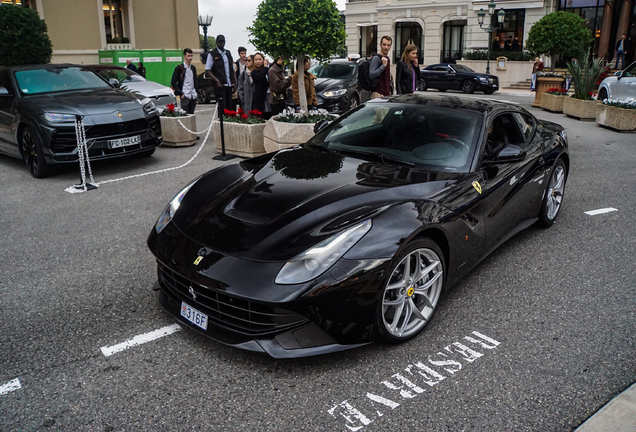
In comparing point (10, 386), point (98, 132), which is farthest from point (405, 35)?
point (10, 386)

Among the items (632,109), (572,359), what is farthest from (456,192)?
(632,109)

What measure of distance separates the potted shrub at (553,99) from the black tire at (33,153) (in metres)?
13.9

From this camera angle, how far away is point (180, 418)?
9.18 feet

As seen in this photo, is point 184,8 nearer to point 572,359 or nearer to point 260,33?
point 260,33

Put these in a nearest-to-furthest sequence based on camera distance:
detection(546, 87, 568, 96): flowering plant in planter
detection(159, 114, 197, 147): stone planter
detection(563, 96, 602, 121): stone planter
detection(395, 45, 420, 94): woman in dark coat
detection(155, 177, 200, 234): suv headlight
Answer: detection(155, 177, 200, 234): suv headlight, detection(395, 45, 420, 94): woman in dark coat, detection(159, 114, 197, 147): stone planter, detection(563, 96, 602, 121): stone planter, detection(546, 87, 568, 96): flowering plant in planter

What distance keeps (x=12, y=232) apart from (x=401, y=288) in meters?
4.29

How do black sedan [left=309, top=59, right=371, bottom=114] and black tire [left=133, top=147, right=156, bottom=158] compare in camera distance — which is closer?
black tire [left=133, top=147, right=156, bottom=158]

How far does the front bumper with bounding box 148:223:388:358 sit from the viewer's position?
2.98 meters

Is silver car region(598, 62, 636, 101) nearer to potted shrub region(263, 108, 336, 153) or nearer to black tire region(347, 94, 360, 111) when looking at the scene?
black tire region(347, 94, 360, 111)

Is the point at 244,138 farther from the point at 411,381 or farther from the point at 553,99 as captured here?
the point at 553,99

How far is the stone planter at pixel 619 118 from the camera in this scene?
40.5ft

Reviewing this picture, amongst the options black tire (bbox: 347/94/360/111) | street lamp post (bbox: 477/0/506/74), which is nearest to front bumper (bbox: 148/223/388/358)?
black tire (bbox: 347/94/360/111)

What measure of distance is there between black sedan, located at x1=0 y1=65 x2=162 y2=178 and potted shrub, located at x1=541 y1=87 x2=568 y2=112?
12.2 m

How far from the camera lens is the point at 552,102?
653 inches
